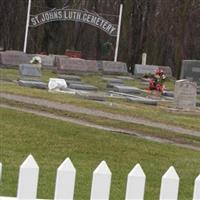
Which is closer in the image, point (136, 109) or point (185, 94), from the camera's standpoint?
point (136, 109)

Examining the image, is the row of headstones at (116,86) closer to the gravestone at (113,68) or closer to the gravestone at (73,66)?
the gravestone at (73,66)

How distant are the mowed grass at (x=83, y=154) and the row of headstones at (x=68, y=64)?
55.1 ft

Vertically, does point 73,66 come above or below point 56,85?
above

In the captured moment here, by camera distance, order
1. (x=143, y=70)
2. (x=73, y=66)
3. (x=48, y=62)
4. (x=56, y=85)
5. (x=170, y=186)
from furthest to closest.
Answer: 1. (x=143, y=70)
2. (x=48, y=62)
3. (x=73, y=66)
4. (x=56, y=85)
5. (x=170, y=186)

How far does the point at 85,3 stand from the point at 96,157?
45530mm

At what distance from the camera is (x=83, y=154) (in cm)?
927

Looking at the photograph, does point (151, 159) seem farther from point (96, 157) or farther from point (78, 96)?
point (78, 96)

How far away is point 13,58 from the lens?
29.9 metres

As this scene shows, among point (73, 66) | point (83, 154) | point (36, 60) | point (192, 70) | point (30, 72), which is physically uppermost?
point (192, 70)

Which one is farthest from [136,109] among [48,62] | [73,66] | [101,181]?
[48,62]

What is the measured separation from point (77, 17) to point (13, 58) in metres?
4.70

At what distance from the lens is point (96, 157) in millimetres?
9172

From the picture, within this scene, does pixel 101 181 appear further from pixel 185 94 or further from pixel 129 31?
pixel 129 31

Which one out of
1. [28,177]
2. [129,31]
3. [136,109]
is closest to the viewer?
[28,177]
